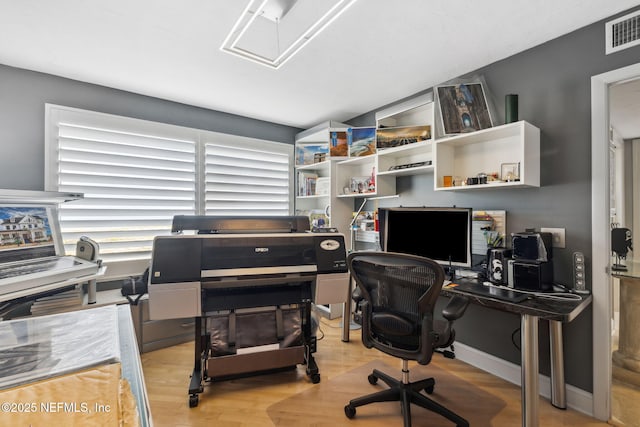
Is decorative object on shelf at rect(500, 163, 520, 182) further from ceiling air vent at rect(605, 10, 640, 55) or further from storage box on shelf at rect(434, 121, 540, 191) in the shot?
ceiling air vent at rect(605, 10, 640, 55)

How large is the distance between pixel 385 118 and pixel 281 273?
6.38 ft

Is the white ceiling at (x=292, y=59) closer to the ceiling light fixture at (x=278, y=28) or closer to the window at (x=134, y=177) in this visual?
the ceiling light fixture at (x=278, y=28)

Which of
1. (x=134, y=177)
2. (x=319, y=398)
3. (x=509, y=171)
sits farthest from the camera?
(x=134, y=177)

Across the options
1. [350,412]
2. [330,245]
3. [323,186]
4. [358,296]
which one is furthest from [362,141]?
[350,412]

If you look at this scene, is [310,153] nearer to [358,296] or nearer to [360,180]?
[360,180]

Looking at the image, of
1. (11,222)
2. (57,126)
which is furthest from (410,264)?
(57,126)

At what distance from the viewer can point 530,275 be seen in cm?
186

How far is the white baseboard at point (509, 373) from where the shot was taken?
6.11ft

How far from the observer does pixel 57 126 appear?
2.56 meters

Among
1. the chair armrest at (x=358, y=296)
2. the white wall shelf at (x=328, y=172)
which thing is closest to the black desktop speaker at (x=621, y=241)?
the chair armrest at (x=358, y=296)

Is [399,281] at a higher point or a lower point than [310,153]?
lower

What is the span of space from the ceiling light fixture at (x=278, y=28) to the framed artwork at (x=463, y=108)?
1146 millimetres

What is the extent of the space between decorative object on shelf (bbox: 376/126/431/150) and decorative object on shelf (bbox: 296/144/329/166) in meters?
0.98

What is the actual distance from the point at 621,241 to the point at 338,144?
2545 mm
